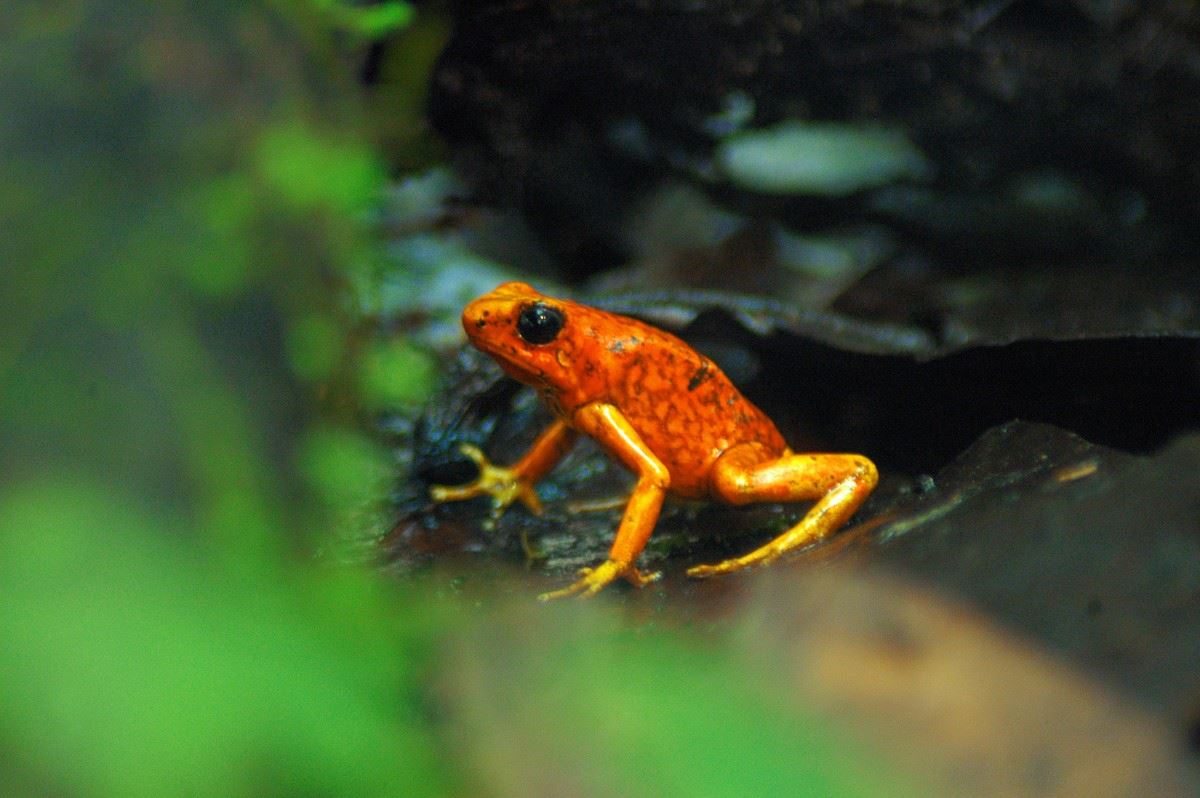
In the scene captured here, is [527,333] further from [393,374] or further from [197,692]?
[197,692]

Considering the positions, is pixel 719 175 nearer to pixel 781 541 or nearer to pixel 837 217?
pixel 837 217

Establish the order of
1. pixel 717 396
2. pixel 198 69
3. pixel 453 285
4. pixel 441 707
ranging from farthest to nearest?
pixel 198 69, pixel 453 285, pixel 717 396, pixel 441 707

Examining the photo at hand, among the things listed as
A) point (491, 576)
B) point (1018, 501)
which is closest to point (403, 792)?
point (491, 576)

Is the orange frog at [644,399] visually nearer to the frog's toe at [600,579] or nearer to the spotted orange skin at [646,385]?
the spotted orange skin at [646,385]

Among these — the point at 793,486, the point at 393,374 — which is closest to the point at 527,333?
the point at 793,486

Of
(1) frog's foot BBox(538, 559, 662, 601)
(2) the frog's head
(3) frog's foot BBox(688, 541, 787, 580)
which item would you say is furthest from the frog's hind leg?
(2) the frog's head

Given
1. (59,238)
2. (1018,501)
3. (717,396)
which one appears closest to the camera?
(1018,501)

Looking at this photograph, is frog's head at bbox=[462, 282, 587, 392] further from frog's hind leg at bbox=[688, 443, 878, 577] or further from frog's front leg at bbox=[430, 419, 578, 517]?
frog's hind leg at bbox=[688, 443, 878, 577]
